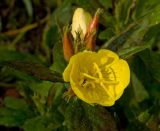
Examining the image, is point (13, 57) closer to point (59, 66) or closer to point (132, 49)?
point (59, 66)

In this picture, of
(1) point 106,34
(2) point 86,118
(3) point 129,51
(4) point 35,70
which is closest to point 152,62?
(1) point 106,34

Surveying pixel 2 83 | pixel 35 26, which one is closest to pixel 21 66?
pixel 2 83

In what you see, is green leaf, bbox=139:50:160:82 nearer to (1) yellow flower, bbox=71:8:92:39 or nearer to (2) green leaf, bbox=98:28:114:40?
(2) green leaf, bbox=98:28:114:40

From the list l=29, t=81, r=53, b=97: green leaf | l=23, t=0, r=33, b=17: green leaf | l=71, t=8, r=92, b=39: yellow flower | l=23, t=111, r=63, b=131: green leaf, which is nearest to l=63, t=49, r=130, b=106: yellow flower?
l=71, t=8, r=92, b=39: yellow flower

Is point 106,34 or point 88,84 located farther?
point 106,34

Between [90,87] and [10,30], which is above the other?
[90,87]

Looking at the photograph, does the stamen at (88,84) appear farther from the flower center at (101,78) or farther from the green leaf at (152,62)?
the green leaf at (152,62)

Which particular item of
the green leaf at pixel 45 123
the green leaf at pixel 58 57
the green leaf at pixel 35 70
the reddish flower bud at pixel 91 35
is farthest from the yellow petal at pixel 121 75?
the green leaf at pixel 45 123

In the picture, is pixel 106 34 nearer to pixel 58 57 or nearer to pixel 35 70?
pixel 58 57
